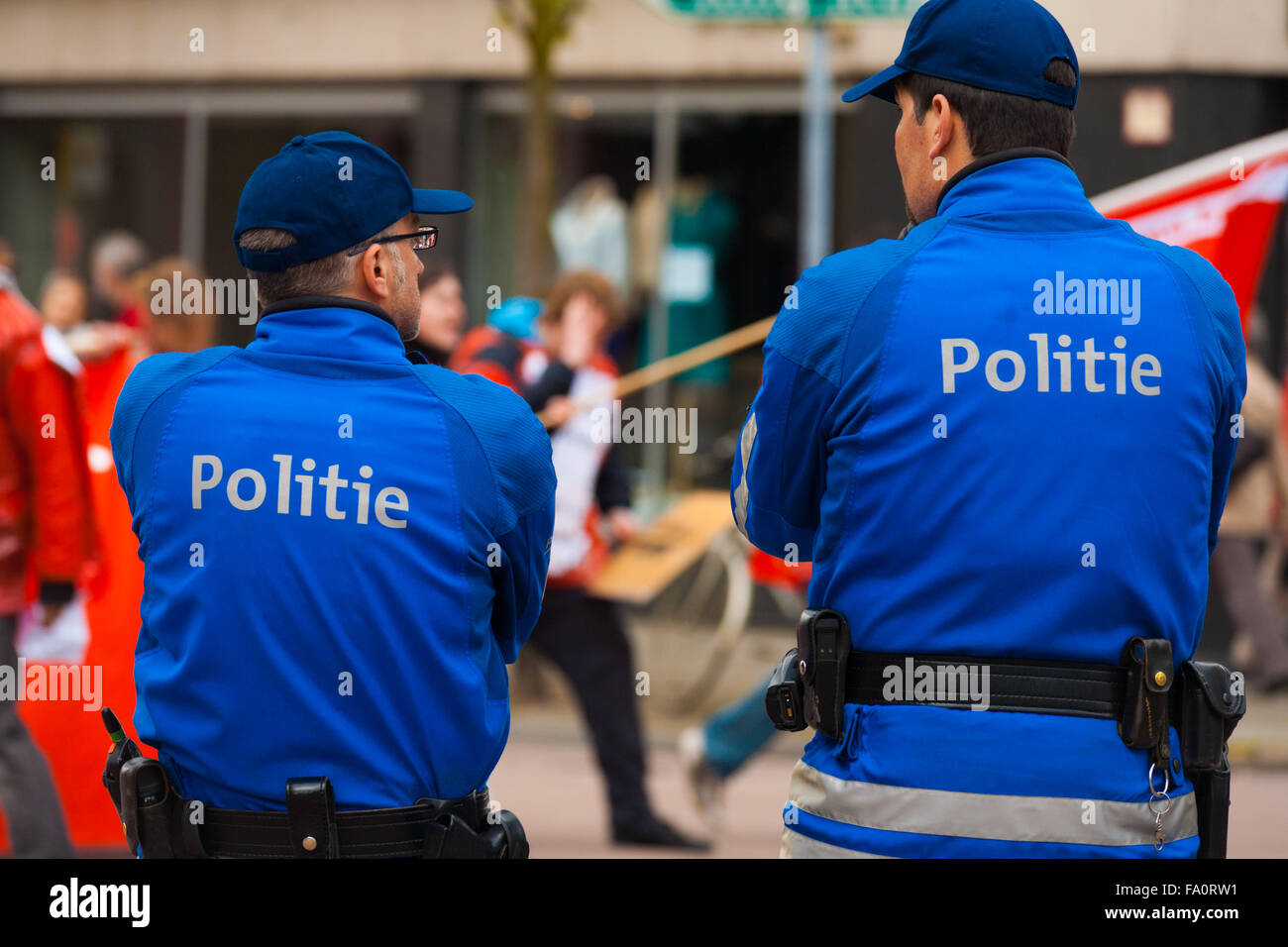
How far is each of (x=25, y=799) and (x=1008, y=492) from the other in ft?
12.1

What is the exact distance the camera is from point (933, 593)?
2.33 m

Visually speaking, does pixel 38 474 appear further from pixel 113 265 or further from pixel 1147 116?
pixel 113 265

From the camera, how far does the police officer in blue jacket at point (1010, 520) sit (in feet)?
7.58

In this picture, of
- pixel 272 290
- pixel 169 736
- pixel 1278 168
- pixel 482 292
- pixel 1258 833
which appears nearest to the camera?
pixel 169 736

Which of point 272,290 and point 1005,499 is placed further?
point 272,290

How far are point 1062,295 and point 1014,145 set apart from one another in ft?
0.97

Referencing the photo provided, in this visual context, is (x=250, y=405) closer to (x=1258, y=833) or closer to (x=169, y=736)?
(x=169, y=736)

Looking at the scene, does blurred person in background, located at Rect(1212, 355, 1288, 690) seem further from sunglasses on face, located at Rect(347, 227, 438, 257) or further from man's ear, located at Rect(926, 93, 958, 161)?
sunglasses on face, located at Rect(347, 227, 438, 257)

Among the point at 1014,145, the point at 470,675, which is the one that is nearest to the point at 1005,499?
the point at 1014,145

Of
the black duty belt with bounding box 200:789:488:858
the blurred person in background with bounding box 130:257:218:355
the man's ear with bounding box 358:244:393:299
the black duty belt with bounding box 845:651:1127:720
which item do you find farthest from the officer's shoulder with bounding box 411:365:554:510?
the blurred person in background with bounding box 130:257:218:355

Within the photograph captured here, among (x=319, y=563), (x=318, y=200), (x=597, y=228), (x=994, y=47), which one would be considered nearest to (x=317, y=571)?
(x=319, y=563)

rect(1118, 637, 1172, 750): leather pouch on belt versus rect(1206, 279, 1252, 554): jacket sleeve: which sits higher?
rect(1206, 279, 1252, 554): jacket sleeve

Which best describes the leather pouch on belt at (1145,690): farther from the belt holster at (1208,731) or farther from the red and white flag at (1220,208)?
the red and white flag at (1220,208)

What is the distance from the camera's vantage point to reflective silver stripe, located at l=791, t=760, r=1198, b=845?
90.4 inches
